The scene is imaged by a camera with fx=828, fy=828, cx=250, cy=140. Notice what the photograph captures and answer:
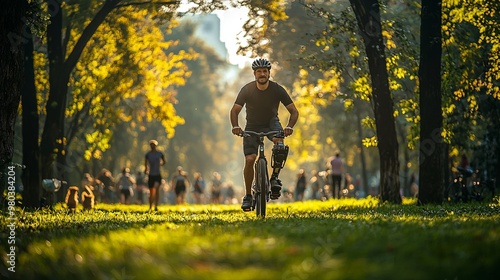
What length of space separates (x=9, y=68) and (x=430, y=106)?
9138 mm

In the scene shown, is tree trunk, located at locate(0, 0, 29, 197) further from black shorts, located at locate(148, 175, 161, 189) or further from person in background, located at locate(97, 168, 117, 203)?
person in background, located at locate(97, 168, 117, 203)

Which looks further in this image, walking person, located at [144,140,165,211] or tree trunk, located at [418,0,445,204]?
walking person, located at [144,140,165,211]

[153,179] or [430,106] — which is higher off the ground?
[430,106]

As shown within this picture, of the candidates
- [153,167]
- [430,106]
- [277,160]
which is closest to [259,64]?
[277,160]

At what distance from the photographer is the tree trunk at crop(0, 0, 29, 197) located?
1216cm

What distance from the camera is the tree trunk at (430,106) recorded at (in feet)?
57.3

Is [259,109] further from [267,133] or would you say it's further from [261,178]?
[261,178]

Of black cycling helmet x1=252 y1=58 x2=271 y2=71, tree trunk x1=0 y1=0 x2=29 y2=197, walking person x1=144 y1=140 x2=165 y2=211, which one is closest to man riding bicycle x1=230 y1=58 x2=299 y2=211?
black cycling helmet x1=252 y1=58 x2=271 y2=71

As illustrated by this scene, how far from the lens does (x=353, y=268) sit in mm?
5383

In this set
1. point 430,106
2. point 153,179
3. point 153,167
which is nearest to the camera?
point 430,106

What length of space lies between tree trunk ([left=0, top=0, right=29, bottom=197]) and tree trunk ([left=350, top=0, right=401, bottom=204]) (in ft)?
27.8

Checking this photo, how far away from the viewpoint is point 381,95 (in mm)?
19172

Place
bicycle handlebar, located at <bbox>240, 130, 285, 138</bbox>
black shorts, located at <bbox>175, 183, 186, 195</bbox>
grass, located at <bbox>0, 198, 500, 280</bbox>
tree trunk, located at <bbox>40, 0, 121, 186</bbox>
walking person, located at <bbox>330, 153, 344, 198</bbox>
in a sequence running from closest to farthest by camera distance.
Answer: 1. grass, located at <bbox>0, 198, 500, 280</bbox>
2. bicycle handlebar, located at <bbox>240, 130, 285, 138</bbox>
3. tree trunk, located at <bbox>40, 0, 121, 186</bbox>
4. walking person, located at <bbox>330, 153, 344, 198</bbox>
5. black shorts, located at <bbox>175, 183, 186, 195</bbox>

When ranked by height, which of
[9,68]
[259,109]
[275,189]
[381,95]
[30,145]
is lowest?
[275,189]
